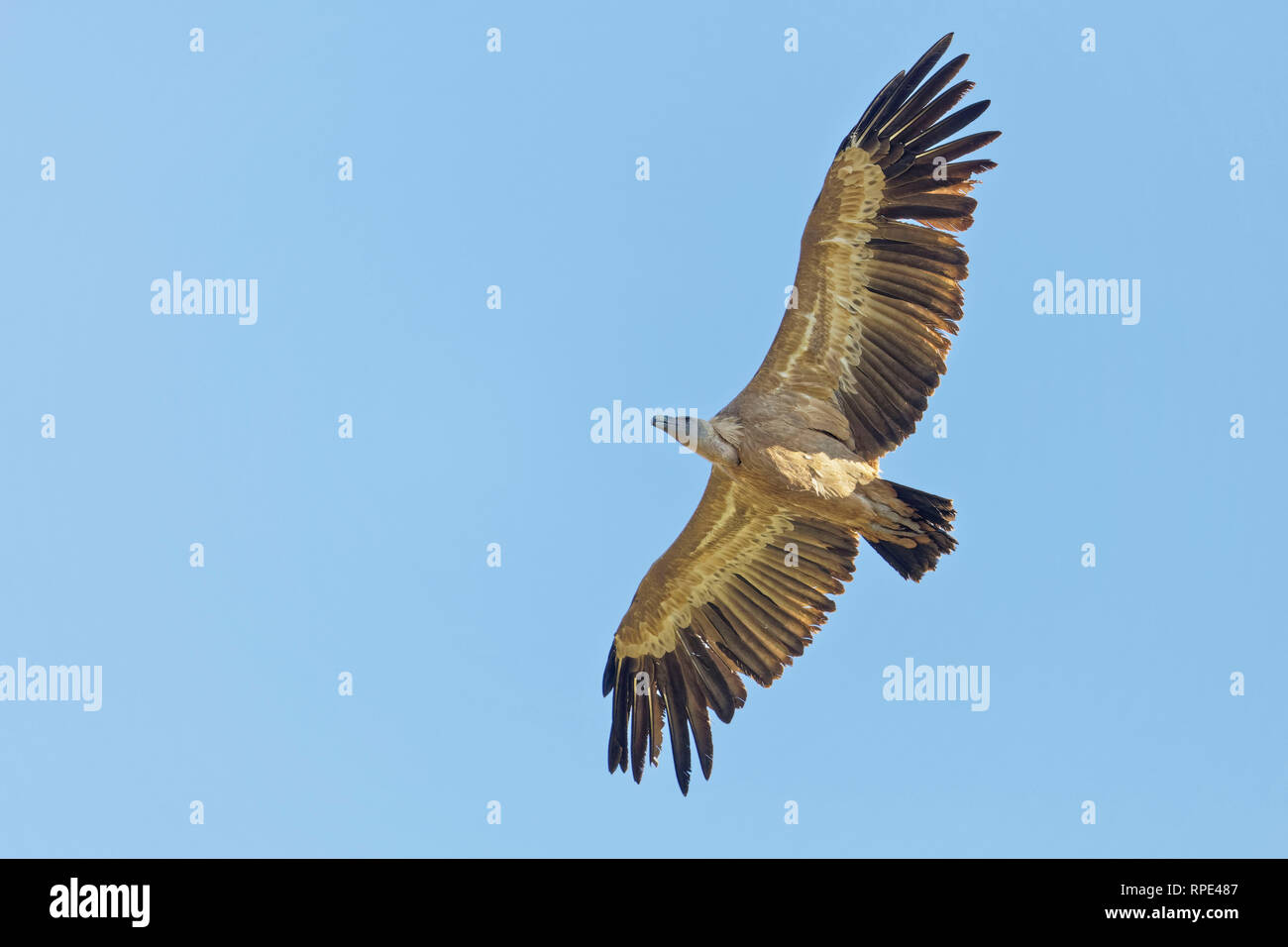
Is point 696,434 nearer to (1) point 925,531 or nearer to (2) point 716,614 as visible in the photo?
(1) point 925,531

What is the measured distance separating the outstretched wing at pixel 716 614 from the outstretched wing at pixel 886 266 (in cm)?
110

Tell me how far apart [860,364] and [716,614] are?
2.53 m

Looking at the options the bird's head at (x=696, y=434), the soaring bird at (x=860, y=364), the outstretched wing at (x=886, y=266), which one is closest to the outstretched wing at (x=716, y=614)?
the soaring bird at (x=860, y=364)

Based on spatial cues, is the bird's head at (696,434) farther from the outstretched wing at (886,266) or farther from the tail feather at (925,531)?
the tail feather at (925,531)

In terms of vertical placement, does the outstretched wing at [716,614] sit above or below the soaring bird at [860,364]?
below

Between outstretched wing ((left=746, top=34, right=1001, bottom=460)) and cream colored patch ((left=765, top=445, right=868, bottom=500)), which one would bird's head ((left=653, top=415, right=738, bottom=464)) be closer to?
cream colored patch ((left=765, top=445, right=868, bottom=500))

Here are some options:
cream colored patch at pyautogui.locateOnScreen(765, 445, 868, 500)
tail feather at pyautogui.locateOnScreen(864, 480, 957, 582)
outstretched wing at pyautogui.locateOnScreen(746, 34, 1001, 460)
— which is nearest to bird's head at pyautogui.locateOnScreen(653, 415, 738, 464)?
cream colored patch at pyautogui.locateOnScreen(765, 445, 868, 500)

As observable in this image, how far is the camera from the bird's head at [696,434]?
11594 millimetres

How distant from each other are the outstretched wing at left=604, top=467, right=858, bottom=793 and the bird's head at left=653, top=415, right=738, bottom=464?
682 millimetres

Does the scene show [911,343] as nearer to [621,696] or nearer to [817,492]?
[817,492]

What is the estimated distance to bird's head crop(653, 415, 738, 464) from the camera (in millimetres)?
11594

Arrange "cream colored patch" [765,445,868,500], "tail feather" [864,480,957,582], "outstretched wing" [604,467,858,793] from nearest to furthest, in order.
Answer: "tail feather" [864,480,957,582] < "cream colored patch" [765,445,868,500] < "outstretched wing" [604,467,858,793]
